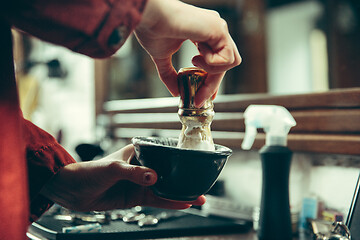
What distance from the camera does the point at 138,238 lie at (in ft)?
2.82

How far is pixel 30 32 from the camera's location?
0.49m

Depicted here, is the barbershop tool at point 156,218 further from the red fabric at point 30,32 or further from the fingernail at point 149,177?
the red fabric at point 30,32

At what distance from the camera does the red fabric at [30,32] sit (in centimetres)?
45

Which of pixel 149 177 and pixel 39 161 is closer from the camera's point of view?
pixel 149 177

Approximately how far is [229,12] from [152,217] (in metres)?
1.34

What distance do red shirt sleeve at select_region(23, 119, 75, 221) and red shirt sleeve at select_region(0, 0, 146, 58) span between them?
32 cm

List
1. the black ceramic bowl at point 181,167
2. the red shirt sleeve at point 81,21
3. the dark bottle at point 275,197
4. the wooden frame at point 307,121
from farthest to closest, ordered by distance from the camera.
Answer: the wooden frame at point 307,121, the dark bottle at point 275,197, the black ceramic bowl at point 181,167, the red shirt sleeve at point 81,21

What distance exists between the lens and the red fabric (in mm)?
450

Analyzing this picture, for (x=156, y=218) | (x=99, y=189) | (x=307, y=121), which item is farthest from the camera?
(x=307, y=121)

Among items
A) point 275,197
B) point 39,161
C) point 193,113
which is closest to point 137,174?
point 193,113

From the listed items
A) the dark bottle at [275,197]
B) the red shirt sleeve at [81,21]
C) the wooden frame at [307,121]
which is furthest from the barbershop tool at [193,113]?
the wooden frame at [307,121]

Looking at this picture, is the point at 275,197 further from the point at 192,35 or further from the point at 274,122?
the point at 192,35

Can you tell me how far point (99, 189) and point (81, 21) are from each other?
1.17 feet

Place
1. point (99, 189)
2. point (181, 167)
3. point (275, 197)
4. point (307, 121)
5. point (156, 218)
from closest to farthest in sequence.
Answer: point (181, 167), point (99, 189), point (275, 197), point (156, 218), point (307, 121)
